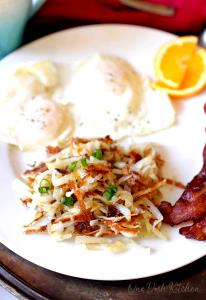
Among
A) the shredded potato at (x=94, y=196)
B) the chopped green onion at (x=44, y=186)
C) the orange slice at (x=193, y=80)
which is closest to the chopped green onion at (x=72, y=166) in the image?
the shredded potato at (x=94, y=196)

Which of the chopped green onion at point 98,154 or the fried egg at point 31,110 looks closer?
the chopped green onion at point 98,154

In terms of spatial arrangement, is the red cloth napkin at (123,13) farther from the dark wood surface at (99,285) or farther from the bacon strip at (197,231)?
the dark wood surface at (99,285)

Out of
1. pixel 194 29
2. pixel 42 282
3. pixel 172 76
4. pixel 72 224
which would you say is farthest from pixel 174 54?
pixel 42 282

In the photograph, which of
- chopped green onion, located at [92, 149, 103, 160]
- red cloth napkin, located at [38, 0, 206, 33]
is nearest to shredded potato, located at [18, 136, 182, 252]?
chopped green onion, located at [92, 149, 103, 160]

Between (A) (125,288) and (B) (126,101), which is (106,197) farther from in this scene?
(B) (126,101)

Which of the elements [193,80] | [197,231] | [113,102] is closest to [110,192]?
[197,231]

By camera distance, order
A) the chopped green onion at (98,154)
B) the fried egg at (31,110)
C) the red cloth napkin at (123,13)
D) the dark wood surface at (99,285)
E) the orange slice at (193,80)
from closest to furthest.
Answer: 1. the dark wood surface at (99,285)
2. the chopped green onion at (98,154)
3. the fried egg at (31,110)
4. the orange slice at (193,80)
5. the red cloth napkin at (123,13)

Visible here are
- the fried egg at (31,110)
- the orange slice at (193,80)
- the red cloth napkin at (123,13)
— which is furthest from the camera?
the red cloth napkin at (123,13)
